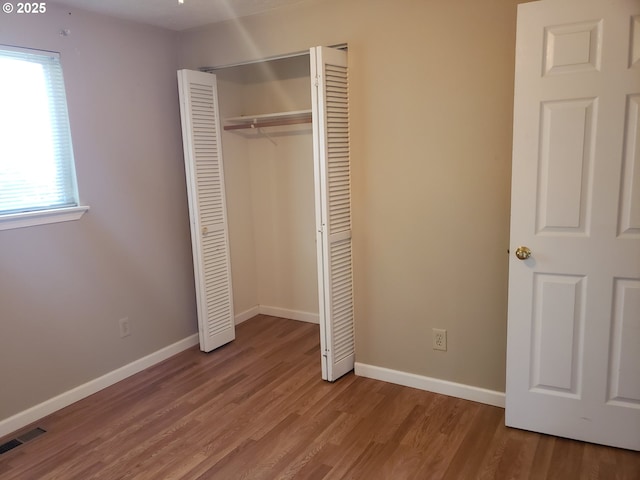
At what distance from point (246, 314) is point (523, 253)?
282 centimetres

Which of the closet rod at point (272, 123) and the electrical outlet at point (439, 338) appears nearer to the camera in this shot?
the electrical outlet at point (439, 338)

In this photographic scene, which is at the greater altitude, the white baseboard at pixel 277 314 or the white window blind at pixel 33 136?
the white window blind at pixel 33 136

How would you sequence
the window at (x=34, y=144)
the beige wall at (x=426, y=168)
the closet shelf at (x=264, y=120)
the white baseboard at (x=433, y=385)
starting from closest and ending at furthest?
the beige wall at (x=426, y=168) < the window at (x=34, y=144) < the white baseboard at (x=433, y=385) < the closet shelf at (x=264, y=120)

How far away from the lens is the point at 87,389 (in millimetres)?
3135

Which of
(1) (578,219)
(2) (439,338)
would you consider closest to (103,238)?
(2) (439,338)

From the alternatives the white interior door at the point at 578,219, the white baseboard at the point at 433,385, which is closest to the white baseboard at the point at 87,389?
the white baseboard at the point at 433,385

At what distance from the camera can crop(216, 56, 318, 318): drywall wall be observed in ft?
13.6

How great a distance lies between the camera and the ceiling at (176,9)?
9.55ft

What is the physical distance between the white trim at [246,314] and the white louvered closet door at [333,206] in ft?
4.76

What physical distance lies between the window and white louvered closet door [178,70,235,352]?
791 mm

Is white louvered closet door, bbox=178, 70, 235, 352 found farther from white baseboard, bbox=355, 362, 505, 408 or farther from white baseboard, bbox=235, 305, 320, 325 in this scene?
white baseboard, bbox=355, 362, 505, 408

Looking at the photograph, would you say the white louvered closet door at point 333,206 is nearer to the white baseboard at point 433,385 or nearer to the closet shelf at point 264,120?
the white baseboard at point 433,385

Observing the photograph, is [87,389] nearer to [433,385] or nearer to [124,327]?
[124,327]

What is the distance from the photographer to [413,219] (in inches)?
115
